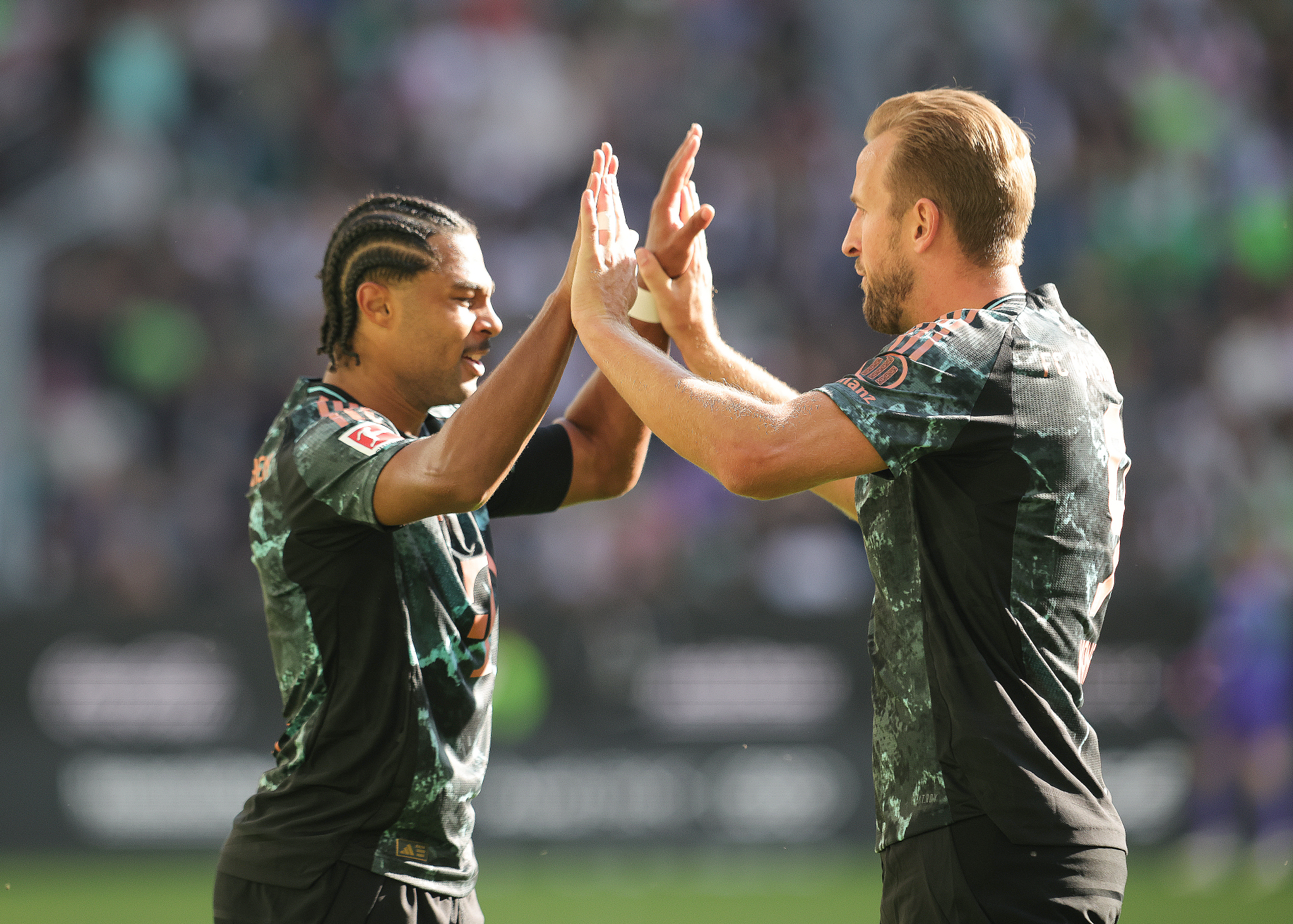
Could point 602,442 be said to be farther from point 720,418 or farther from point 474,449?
point 720,418

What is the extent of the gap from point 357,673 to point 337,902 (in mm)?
502

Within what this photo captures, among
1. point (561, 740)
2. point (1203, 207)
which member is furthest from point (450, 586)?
point (1203, 207)

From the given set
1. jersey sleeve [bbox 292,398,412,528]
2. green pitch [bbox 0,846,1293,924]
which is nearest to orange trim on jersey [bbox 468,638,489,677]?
jersey sleeve [bbox 292,398,412,528]

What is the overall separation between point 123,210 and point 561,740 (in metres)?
5.45

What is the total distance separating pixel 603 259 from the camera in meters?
3.08

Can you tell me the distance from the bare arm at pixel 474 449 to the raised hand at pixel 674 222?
0.58 m

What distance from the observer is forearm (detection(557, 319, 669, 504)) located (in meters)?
3.70

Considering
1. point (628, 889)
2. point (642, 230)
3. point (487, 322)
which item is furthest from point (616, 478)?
point (642, 230)

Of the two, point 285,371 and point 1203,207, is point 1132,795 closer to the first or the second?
point 1203,207

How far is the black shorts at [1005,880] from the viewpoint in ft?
8.16

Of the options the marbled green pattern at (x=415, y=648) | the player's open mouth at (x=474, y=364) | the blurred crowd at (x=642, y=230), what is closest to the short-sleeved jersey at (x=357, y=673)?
the marbled green pattern at (x=415, y=648)

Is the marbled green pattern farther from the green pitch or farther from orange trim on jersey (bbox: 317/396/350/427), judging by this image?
the green pitch

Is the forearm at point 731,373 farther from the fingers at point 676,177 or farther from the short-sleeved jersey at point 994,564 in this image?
the short-sleeved jersey at point 994,564

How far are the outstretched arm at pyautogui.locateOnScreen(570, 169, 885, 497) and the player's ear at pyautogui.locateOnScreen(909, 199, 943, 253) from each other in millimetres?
465
